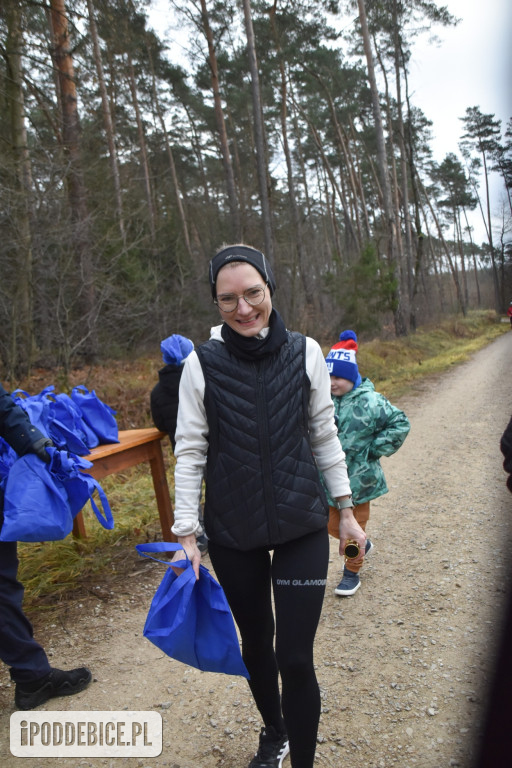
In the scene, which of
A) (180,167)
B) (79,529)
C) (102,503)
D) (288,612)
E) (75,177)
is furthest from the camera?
(180,167)

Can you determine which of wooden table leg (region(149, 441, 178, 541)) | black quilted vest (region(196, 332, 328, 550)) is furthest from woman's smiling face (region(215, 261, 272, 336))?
wooden table leg (region(149, 441, 178, 541))

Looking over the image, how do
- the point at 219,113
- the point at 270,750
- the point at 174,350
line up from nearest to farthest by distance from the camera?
the point at 270,750 < the point at 174,350 < the point at 219,113

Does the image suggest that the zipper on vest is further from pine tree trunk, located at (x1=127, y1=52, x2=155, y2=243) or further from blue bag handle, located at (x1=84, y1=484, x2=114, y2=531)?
pine tree trunk, located at (x1=127, y1=52, x2=155, y2=243)

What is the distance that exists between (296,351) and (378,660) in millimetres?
2000

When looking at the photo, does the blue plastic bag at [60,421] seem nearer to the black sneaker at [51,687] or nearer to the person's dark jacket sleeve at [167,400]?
the person's dark jacket sleeve at [167,400]

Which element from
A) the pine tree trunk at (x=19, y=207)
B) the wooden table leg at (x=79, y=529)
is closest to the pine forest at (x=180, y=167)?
the pine tree trunk at (x=19, y=207)

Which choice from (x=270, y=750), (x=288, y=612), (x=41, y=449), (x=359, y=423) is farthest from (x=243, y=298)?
(x=270, y=750)

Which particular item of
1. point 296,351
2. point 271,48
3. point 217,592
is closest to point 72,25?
point 296,351

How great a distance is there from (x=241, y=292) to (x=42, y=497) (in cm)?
157

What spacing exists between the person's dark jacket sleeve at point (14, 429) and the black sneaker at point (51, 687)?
1.24 m

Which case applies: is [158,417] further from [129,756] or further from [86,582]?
[129,756]

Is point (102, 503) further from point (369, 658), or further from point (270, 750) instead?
point (369, 658)

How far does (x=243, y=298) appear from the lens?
84.8 inches

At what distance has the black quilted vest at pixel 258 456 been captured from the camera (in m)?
2.06
